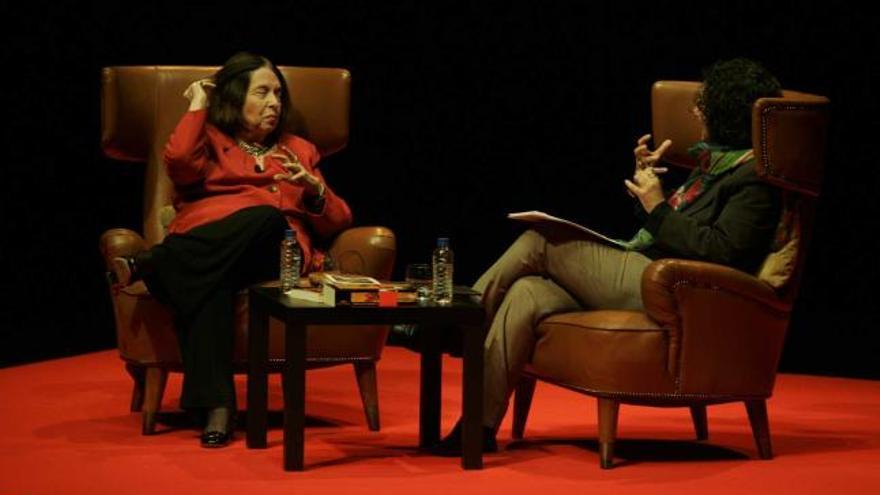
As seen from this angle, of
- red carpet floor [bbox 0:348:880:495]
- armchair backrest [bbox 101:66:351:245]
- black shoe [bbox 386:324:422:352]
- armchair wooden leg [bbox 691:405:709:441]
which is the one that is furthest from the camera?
armchair backrest [bbox 101:66:351:245]

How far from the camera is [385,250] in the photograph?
15.1 ft

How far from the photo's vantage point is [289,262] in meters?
4.09

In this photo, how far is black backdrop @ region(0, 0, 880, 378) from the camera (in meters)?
6.32

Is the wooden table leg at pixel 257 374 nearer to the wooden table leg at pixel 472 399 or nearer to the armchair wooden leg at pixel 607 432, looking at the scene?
the wooden table leg at pixel 472 399

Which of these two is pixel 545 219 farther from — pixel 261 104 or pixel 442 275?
pixel 261 104

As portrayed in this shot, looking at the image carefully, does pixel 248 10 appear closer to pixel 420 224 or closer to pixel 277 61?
pixel 277 61

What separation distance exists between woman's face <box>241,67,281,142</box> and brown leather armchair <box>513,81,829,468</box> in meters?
1.18

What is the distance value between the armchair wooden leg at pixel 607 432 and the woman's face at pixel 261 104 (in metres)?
1.45

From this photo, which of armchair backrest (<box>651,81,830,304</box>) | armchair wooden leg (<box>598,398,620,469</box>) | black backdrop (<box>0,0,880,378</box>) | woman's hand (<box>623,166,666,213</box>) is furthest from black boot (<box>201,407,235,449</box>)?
black backdrop (<box>0,0,880,378</box>)

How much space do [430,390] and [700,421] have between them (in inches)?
31.4

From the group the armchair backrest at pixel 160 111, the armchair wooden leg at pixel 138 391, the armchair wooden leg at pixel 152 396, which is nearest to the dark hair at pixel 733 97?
the armchair backrest at pixel 160 111

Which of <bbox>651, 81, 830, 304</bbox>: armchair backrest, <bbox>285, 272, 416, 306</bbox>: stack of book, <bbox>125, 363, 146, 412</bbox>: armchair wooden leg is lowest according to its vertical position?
<bbox>125, 363, 146, 412</bbox>: armchair wooden leg

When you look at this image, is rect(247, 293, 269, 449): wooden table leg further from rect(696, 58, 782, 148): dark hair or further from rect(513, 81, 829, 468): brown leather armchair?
rect(696, 58, 782, 148): dark hair

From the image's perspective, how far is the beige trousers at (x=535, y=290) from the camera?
400 cm
